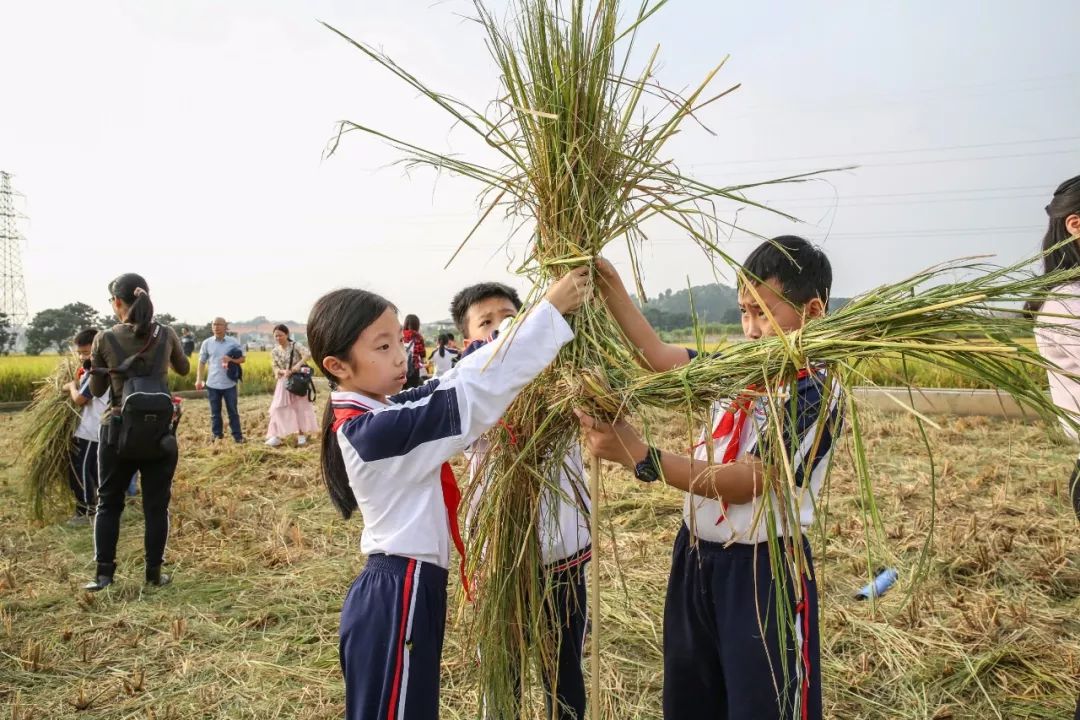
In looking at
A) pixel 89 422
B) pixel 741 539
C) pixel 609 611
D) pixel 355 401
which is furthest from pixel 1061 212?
pixel 89 422

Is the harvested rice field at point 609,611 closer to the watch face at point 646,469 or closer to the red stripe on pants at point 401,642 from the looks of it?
the watch face at point 646,469

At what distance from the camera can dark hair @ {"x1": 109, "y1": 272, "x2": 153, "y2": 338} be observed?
3840 mm

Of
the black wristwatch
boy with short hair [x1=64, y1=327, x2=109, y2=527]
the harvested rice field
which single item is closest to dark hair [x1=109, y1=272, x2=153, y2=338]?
boy with short hair [x1=64, y1=327, x2=109, y2=527]

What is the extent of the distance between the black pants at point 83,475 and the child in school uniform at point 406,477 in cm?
429

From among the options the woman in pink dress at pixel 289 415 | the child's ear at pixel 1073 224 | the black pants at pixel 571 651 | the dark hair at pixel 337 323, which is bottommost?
the black pants at pixel 571 651

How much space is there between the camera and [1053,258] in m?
1.91

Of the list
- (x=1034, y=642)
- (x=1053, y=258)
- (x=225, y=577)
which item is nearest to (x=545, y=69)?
(x=1053, y=258)

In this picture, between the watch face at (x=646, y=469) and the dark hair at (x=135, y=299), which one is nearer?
the watch face at (x=646, y=469)

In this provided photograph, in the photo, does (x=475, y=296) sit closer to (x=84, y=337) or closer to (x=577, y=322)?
(x=577, y=322)

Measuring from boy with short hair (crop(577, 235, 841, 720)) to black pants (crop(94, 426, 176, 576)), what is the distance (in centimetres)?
328

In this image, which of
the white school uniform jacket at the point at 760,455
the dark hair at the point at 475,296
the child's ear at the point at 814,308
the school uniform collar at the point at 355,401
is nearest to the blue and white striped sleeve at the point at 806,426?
the white school uniform jacket at the point at 760,455

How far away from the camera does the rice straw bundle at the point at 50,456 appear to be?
506 centimetres

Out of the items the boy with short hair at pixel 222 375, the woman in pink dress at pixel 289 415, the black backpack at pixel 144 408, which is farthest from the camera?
the boy with short hair at pixel 222 375

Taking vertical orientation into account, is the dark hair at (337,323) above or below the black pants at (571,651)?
above
